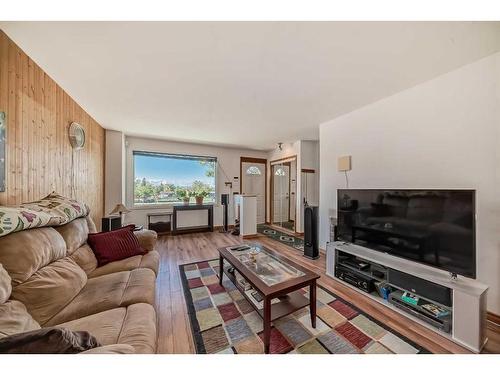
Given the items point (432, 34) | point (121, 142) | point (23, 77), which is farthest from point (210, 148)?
point (432, 34)

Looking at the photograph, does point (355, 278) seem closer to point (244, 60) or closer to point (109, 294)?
point (109, 294)

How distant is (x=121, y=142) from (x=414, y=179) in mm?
4869

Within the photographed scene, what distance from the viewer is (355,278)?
82.2 inches

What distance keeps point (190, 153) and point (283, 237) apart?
315cm

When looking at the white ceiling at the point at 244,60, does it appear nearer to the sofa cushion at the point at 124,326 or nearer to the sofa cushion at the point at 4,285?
the sofa cushion at the point at 4,285

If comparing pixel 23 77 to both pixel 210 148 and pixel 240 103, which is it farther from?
pixel 210 148

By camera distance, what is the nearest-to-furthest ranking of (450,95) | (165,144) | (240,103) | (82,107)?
(450,95) → (240,103) → (82,107) → (165,144)

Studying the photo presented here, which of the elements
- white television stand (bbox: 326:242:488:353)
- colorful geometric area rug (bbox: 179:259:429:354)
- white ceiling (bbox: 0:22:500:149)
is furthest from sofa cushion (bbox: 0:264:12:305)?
white television stand (bbox: 326:242:488:353)

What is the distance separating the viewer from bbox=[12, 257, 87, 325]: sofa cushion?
1.05 metres

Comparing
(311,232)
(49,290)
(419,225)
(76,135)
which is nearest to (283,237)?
(311,232)

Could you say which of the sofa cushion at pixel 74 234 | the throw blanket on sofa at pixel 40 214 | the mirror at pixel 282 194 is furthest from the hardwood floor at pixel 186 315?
the mirror at pixel 282 194

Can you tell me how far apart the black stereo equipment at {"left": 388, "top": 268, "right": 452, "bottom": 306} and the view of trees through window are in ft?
13.7

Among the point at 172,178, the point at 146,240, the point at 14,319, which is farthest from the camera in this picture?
the point at 172,178

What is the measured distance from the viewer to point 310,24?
48.6 inches
